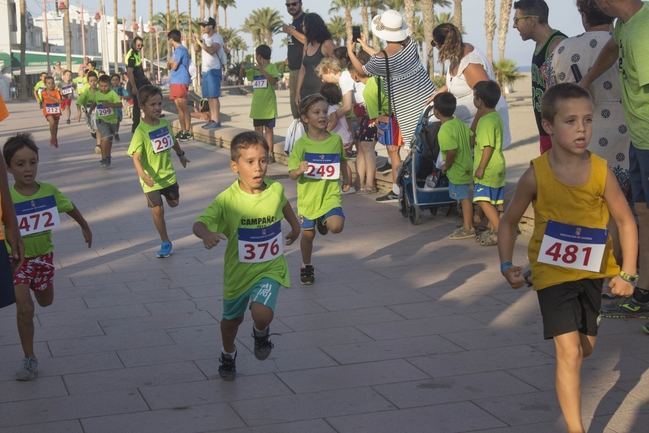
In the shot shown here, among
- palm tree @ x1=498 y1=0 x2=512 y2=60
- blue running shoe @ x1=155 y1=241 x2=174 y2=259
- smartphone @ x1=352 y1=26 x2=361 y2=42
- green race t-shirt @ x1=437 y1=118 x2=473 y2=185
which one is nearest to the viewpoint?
blue running shoe @ x1=155 y1=241 x2=174 y2=259

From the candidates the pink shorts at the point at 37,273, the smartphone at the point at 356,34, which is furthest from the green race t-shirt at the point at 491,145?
the pink shorts at the point at 37,273

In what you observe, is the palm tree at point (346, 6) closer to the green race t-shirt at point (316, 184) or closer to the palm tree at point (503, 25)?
the palm tree at point (503, 25)

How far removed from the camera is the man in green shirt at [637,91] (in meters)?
6.04

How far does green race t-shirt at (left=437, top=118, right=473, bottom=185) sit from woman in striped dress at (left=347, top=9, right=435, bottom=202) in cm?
165

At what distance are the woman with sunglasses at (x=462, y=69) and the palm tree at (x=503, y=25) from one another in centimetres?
3379

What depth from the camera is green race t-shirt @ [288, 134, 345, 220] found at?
8.01m

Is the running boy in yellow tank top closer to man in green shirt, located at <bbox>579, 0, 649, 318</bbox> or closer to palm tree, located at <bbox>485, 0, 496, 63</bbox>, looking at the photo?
man in green shirt, located at <bbox>579, 0, 649, 318</bbox>

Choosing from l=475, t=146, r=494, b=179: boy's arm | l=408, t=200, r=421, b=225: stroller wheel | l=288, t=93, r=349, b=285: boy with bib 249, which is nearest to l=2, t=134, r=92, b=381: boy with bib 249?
l=288, t=93, r=349, b=285: boy with bib 249

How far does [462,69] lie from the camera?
10305 mm

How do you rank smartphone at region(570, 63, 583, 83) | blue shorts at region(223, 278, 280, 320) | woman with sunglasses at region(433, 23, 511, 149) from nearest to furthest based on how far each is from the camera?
blue shorts at region(223, 278, 280, 320)
smartphone at region(570, 63, 583, 83)
woman with sunglasses at region(433, 23, 511, 149)

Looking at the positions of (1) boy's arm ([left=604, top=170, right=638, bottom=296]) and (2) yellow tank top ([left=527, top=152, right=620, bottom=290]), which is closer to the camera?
(1) boy's arm ([left=604, top=170, right=638, bottom=296])

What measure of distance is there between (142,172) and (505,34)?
3900 centimetres

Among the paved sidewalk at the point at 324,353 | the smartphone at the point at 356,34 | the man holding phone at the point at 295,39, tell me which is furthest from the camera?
the man holding phone at the point at 295,39

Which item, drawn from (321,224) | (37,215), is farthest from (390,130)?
(37,215)
